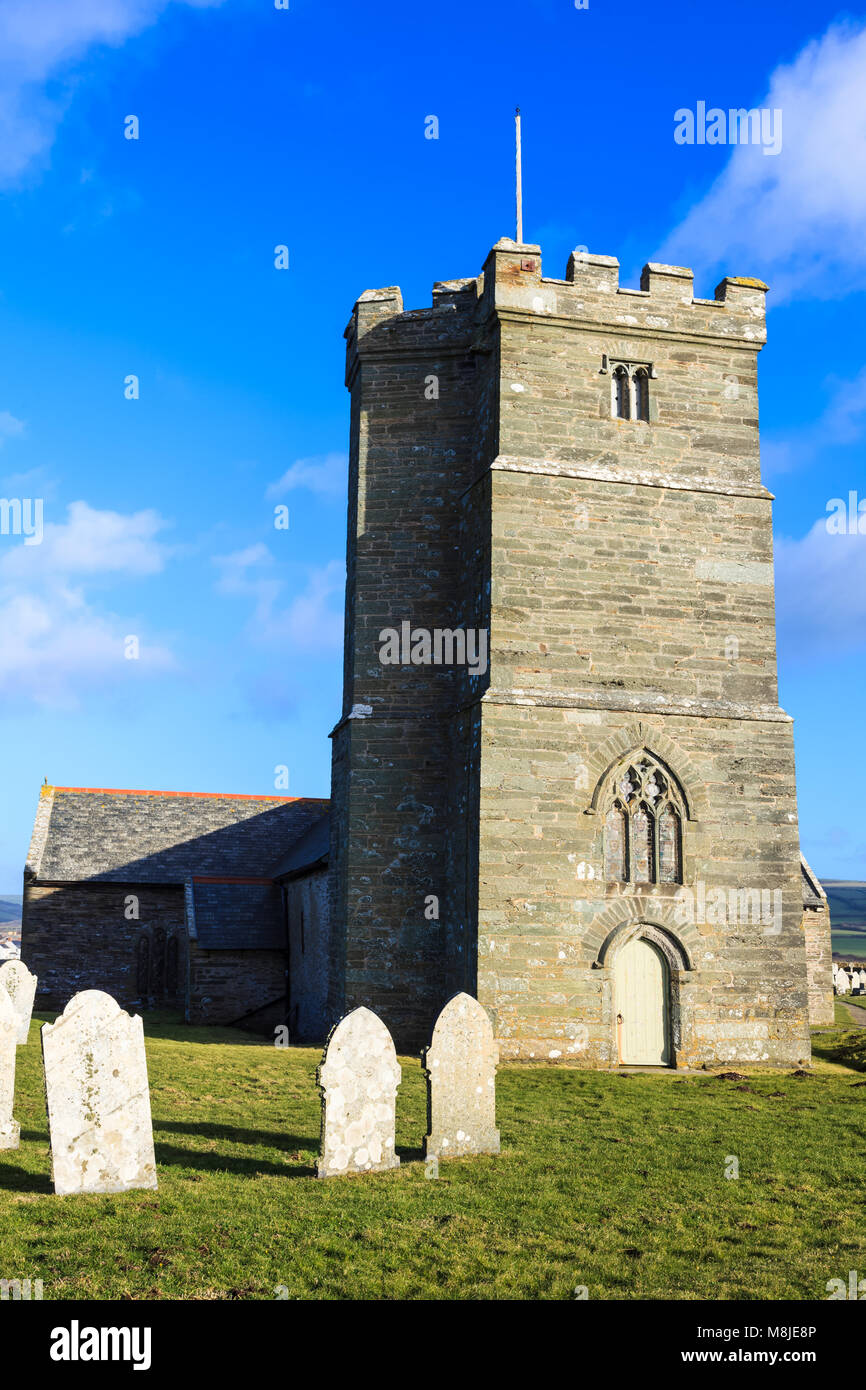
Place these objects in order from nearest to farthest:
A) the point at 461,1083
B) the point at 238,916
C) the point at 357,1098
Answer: the point at 357,1098 → the point at 461,1083 → the point at 238,916

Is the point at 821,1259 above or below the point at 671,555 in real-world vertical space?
below

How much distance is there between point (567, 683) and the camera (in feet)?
55.2

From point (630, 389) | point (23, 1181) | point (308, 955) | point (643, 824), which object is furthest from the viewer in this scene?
point (308, 955)

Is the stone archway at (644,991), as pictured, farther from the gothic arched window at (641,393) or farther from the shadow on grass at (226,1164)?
the gothic arched window at (641,393)

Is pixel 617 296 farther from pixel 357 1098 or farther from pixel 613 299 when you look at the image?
pixel 357 1098

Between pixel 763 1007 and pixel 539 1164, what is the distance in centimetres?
837

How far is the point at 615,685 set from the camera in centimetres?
1702

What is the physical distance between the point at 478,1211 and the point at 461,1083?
1.70m

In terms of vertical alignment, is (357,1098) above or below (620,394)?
below

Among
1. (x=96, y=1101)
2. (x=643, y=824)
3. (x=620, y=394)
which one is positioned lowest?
(x=96, y=1101)

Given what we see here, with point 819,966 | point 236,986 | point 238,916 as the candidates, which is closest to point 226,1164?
point 236,986

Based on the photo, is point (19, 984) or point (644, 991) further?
point (19, 984)
